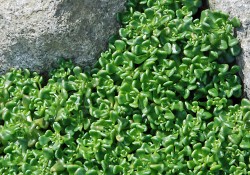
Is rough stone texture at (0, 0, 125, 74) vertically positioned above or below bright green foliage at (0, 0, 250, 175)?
above

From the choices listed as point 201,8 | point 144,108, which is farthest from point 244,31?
point 144,108

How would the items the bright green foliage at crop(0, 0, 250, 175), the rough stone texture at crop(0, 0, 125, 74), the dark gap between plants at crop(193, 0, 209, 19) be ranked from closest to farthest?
the bright green foliage at crop(0, 0, 250, 175) → the rough stone texture at crop(0, 0, 125, 74) → the dark gap between plants at crop(193, 0, 209, 19)

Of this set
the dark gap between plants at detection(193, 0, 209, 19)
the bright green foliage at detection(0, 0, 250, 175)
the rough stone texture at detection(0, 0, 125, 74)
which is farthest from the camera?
the dark gap between plants at detection(193, 0, 209, 19)

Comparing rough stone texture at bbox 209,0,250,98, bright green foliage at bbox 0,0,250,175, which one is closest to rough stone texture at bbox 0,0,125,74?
bright green foliage at bbox 0,0,250,175

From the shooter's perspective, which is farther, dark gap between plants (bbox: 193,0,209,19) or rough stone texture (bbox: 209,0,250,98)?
dark gap between plants (bbox: 193,0,209,19)

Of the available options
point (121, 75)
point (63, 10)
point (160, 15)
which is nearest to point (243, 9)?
point (160, 15)

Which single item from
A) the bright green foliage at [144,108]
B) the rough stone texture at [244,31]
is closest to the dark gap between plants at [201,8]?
the bright green foliage at [144,108]

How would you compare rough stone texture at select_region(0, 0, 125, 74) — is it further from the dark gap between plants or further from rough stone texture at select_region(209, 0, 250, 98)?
rough stone texture at select_region(209, 0, 250, 98)
